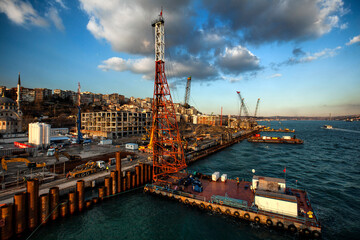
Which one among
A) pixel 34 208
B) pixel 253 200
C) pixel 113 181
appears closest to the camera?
pixel 34 208

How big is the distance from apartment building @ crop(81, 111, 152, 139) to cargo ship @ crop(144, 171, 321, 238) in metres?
58.6

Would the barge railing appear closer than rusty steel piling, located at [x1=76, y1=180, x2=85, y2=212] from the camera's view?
Yes

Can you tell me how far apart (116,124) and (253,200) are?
7128 centimetres

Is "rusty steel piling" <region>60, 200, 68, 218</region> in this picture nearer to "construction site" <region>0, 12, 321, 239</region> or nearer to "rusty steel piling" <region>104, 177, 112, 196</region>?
"construction site" <region>0, 12, 321, 239</region>

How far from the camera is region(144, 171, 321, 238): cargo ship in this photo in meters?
17.2

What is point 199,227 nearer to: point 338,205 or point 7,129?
point 338,205

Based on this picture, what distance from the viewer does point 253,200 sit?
20.8 meters

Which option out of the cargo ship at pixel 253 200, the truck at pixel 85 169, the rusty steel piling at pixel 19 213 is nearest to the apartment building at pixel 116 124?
the truck at pixel 85 169

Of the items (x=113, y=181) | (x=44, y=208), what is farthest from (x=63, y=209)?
(x=113, y=181)

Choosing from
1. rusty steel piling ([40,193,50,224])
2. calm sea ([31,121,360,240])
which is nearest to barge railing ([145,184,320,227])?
calm sea ([31,121,360,240])

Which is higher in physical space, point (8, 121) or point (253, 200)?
point (8, 121)

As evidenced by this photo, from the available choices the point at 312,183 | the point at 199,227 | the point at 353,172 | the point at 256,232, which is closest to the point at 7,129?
the point at 199,227

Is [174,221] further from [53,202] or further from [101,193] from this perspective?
[53,202]

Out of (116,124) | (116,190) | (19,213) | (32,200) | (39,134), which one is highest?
(116,124)
